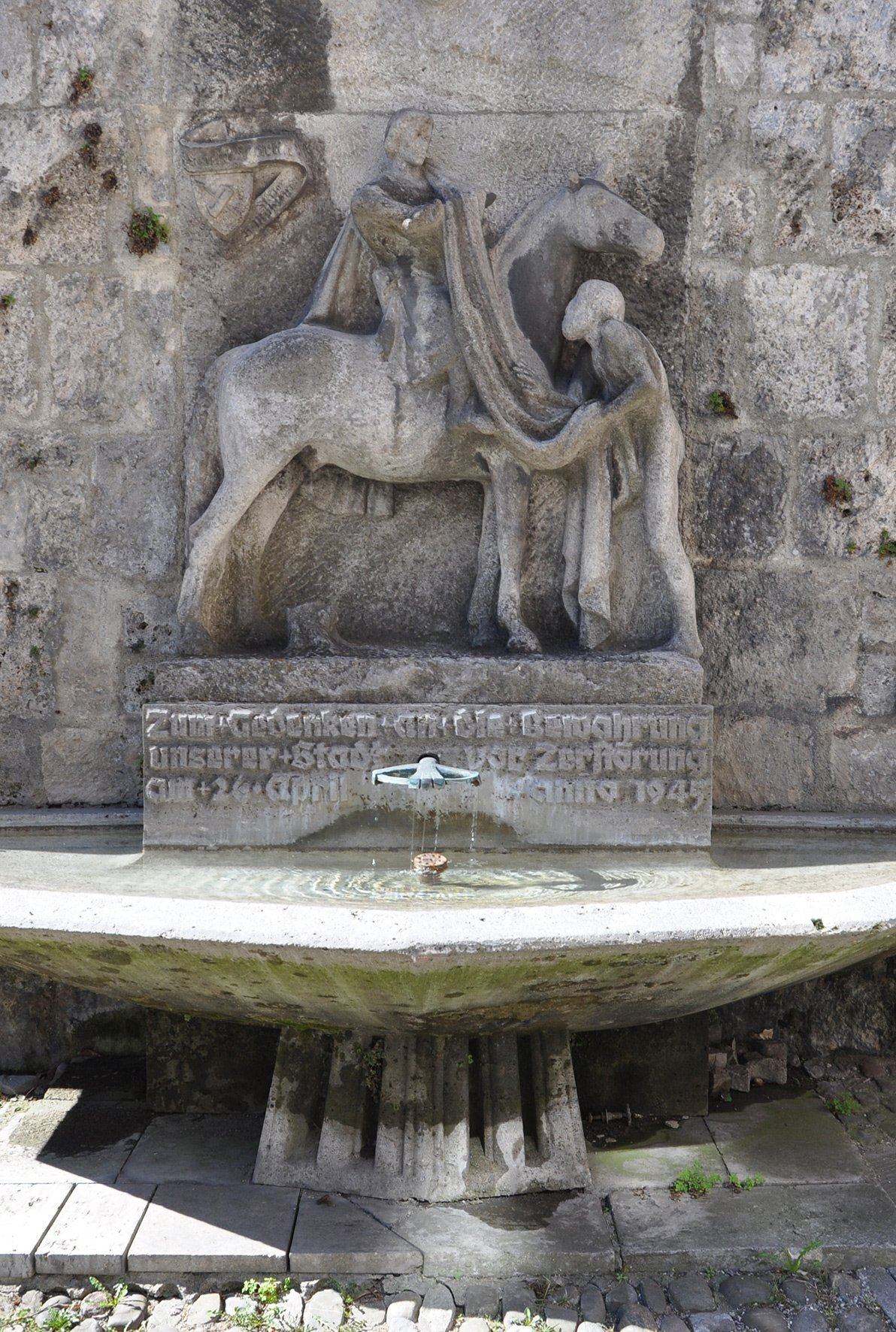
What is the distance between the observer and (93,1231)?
2592 millimetres

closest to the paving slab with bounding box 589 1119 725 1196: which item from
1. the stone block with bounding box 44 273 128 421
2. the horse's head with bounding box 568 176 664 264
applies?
the horse's head with bounding box 568 176 664 264

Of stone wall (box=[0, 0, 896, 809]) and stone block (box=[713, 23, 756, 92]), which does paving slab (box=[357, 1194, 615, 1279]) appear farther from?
stone block (box=[713, 23, 756, 92])

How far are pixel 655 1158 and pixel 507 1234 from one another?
57 centimetres

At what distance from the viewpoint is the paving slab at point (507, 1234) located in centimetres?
247

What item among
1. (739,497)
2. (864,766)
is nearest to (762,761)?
(864,766)

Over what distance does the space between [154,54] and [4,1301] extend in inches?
125

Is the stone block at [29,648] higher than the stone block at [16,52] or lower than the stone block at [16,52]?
lower

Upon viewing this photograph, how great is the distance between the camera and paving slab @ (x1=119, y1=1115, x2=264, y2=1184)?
9.30ft

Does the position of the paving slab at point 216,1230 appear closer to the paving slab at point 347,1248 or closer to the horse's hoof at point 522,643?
the paving slab at point 347,1248

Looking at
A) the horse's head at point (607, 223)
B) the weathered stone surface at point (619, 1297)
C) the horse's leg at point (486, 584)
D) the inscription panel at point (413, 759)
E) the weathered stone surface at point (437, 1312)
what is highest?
the horse's head at point (607, 223)

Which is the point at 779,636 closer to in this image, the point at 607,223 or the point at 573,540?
the point at 573,540

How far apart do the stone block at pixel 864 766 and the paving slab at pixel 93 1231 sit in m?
2.21

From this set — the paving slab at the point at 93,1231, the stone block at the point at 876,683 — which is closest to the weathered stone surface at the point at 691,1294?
the paving slab at the point at 93,1231

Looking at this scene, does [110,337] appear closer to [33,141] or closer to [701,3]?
[33,141]
